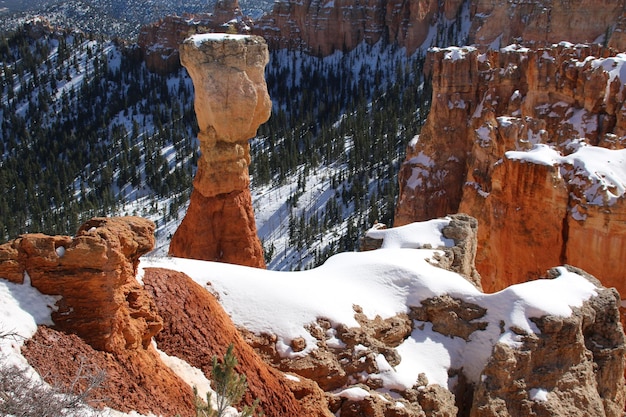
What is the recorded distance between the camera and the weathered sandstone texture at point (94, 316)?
245 inches

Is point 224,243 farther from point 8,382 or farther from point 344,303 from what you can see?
point 8,382

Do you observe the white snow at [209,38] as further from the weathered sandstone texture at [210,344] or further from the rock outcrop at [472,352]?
the weathered sandstone texture at [210,344]

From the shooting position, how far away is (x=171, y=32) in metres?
89.3

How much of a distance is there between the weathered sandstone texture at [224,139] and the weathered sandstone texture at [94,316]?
9.25 m

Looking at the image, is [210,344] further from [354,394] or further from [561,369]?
[561,369]

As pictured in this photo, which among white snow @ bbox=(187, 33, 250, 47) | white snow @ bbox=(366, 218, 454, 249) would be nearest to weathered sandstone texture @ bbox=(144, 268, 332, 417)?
white snow @ bbox=(366, 218, 454, 249)

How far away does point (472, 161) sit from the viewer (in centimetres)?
2286

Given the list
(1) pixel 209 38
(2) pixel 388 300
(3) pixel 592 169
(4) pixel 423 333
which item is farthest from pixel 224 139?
(3) pixel 592 169

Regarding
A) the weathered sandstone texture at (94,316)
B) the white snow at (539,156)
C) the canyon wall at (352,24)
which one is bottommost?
the white snow at (539,156)

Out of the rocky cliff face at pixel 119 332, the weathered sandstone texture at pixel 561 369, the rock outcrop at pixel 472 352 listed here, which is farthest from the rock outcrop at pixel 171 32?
the rocky cliff face at pixel 119 332

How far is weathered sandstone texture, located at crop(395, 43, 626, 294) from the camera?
15.7 metres

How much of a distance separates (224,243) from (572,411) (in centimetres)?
1061

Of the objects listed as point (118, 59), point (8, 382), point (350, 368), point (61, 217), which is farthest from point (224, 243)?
point (118, 59)

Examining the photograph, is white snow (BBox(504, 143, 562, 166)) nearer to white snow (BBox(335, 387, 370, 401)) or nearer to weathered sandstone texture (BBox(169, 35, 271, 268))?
weathered sandstone texture (BBox(169, 35, 271, 268))
